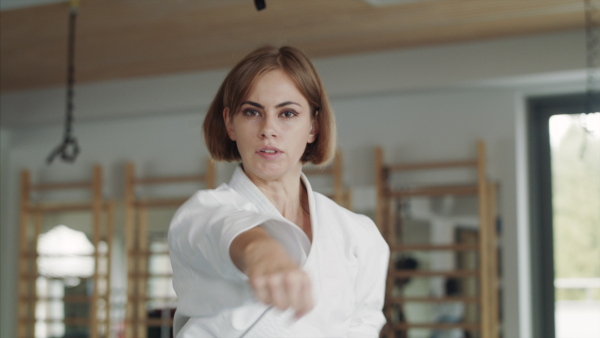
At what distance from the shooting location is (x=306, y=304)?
887mm

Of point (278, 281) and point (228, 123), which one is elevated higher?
point (228, 123)

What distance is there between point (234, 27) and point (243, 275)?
3678 millimetres

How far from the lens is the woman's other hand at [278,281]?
0.88m

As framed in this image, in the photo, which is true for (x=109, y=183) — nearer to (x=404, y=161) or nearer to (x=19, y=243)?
(x=19, y=243)

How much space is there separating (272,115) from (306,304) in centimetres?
55

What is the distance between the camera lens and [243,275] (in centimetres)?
113

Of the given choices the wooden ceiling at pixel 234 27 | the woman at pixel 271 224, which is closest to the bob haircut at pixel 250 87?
the woman at pixel 271 224

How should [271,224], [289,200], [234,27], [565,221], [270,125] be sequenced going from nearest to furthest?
[271,224]
[270,125]
[289,200]
[234,27]
[565,221]

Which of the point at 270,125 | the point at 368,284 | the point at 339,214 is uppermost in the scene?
the point at 270,125

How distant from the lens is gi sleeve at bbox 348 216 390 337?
1502 millimetres

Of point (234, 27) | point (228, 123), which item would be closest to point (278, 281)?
point (228, 123)

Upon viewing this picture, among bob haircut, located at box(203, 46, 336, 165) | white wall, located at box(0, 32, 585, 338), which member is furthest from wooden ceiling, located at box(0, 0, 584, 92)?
bob haircut, located at box(203, 46, 336, 165)

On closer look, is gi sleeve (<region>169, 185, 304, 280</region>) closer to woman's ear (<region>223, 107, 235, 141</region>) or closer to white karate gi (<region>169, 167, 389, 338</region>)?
white karate gi (<region>169, 167, 389, 338</region>)

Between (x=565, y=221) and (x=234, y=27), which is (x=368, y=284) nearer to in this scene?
(x=234, y=27)
